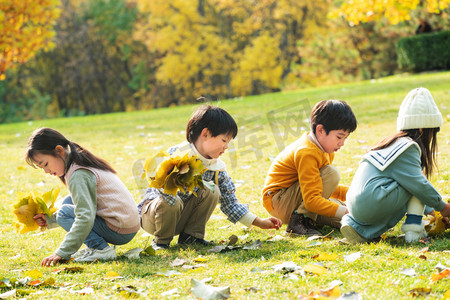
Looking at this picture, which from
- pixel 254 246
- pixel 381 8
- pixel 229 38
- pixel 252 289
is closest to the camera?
pixel 252 289

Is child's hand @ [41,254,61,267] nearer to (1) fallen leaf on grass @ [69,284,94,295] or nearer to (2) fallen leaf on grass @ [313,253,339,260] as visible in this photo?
(1) fallen leaf on grass @ [69,284,94,295]

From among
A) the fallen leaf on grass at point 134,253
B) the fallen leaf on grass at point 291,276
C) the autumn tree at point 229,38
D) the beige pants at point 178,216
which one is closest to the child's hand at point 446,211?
the fallen leaf on grass at point 291,276

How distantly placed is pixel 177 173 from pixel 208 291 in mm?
924

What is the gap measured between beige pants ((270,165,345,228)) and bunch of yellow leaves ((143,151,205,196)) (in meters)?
0.86

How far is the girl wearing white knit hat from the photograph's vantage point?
321 cm

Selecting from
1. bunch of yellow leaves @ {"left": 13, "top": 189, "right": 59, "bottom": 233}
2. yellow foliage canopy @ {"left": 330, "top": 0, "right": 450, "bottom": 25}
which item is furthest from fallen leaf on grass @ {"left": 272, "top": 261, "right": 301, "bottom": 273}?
yellow foliage canopy @ {"left": 330, "top": 0, "right": 450, "bottom": 25}

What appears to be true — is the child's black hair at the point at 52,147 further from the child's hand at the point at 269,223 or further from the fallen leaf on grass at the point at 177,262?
the child's hand at the point at 269,223

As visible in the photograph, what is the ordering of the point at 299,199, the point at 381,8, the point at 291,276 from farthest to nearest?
the point at 381,8 < the point at 299,199 < the point at 291,276

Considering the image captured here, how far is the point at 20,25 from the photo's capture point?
45.9 ft

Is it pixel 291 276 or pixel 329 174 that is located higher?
pixel 329 174

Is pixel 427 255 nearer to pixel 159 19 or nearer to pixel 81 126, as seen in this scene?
pixel 81 126

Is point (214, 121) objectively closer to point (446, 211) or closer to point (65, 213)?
point (65, 213)

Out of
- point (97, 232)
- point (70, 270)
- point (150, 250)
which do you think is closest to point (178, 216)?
point (150, 250)

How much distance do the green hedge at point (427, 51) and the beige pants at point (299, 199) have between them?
687 inches
